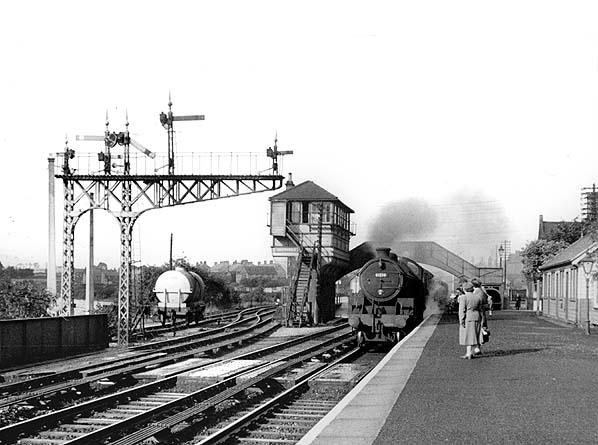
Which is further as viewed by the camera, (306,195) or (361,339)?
(306,195)

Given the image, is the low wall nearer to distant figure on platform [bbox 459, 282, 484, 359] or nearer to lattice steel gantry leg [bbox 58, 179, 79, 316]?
lattice steel gantry leg [bbox 58, 179, 79, 316]

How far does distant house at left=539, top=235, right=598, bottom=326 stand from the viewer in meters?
24.8

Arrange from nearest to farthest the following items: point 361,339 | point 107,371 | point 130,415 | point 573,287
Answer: point 130,415 < point 107,371 < point 361,339 < point 573,287

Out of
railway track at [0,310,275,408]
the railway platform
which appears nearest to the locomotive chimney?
→ railway track at [0,310,275,408]

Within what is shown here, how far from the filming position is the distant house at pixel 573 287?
24750 mm

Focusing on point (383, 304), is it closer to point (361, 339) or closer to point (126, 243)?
point (361, 339)

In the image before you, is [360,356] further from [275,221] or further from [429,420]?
[275,221]

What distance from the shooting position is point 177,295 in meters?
34.1

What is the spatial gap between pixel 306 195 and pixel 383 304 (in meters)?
15.4

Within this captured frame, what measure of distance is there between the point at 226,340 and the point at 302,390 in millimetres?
13372

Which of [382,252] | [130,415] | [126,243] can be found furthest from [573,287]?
[130,415]

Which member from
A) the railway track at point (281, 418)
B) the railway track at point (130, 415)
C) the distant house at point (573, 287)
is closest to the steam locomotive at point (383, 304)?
the distant house at point (573, 287)

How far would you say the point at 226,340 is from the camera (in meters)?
26.8

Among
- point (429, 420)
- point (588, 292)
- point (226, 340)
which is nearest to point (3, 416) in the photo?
point (429, 420)
